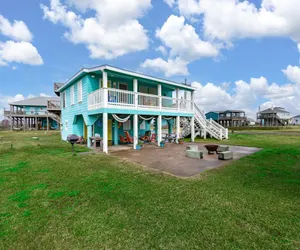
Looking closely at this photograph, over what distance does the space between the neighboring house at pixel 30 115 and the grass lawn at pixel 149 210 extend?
3247 cm

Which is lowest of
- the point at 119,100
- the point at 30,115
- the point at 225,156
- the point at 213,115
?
the point at 225,156

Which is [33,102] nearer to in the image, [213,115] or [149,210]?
[149,210]

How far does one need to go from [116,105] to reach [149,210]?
25.2 feet

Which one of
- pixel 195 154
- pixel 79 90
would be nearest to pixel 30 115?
pixel 79 90

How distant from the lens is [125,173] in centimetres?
571

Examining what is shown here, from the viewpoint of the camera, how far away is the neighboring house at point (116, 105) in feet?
33.6

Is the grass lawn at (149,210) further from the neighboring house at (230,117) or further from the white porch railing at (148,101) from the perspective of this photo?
the neighboring house at (230,117)

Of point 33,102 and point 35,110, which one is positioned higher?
point 33,102

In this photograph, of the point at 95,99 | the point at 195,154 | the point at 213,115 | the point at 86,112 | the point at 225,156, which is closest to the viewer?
the point at 225,156

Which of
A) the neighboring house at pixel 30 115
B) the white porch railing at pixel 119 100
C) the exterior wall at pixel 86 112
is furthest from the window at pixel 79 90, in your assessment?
the neighboring house at pixel 30 115

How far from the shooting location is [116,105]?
10.2 meters

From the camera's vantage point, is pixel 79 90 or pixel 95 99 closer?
pixel 95 99

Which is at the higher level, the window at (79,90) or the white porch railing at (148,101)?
the window at (79,90)

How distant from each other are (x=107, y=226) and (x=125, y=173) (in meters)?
2.83
